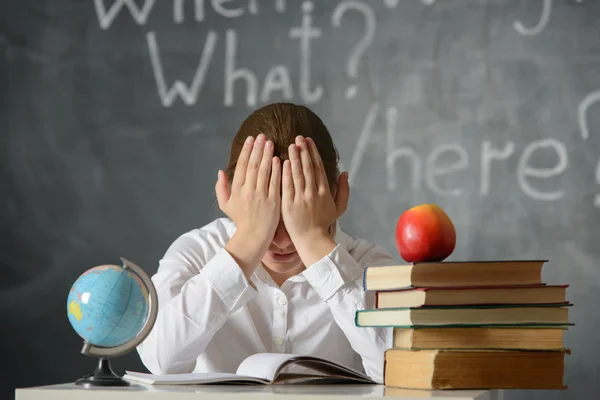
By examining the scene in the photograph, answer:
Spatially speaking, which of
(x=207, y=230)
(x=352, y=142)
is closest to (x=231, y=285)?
(x=207, y=230)

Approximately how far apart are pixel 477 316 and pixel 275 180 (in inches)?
21.2

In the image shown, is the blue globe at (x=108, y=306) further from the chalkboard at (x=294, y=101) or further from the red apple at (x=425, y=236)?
the chalkboard at (x=294, y=101)

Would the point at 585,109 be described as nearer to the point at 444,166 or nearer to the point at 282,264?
the point at 444,166

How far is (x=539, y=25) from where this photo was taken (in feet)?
7.95

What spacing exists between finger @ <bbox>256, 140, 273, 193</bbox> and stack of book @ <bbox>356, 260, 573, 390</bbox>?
0.46 metres

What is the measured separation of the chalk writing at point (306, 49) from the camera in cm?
254

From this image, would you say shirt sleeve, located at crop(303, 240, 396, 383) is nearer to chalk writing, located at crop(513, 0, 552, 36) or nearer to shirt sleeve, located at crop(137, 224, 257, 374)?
shirt sleeve, located at crop(137, 224, 257, 374)

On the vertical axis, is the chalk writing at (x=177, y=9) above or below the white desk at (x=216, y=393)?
above

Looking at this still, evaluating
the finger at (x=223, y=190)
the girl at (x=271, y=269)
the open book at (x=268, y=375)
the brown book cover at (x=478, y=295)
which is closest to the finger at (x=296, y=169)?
the girl at (x=271, y=269)

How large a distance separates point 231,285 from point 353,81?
136 centimetres

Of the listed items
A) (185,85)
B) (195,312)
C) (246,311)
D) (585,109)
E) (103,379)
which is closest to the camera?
(103,379)

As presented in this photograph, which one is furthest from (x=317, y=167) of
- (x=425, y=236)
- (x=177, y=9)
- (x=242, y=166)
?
(x=177, y=9)

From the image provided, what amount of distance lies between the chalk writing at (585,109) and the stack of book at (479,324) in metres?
1.54

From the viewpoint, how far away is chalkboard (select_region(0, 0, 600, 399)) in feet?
7.82
